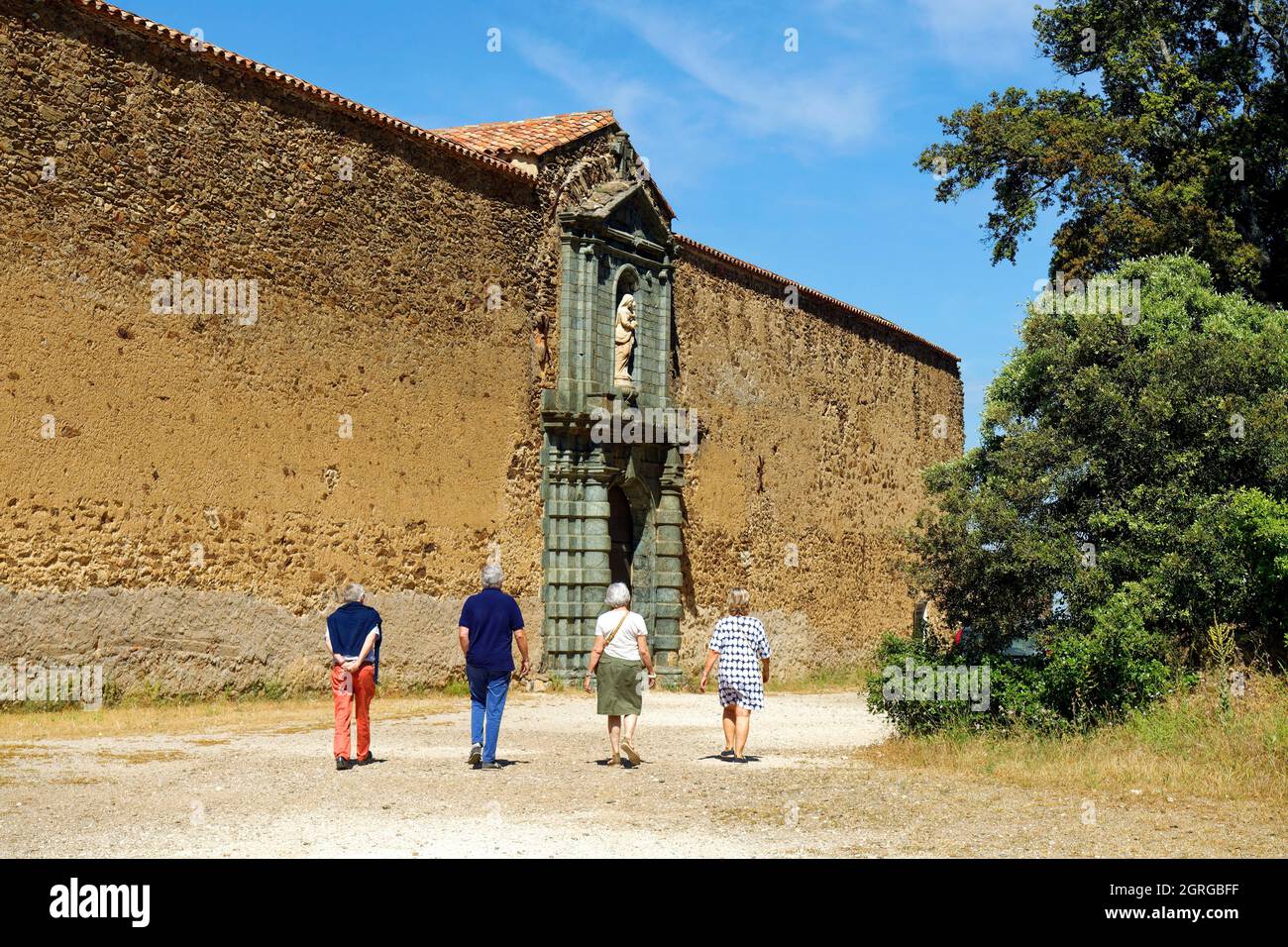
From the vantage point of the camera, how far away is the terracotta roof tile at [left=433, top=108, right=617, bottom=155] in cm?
1950

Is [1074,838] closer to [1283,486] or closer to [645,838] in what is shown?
[645,838]

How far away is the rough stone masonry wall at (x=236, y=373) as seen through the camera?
12.8m

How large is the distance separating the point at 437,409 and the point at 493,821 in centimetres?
1067

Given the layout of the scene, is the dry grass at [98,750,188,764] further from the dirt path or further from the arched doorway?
the arched doorway

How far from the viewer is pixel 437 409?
17.6 m

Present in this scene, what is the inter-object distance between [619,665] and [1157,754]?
4027 millimetres

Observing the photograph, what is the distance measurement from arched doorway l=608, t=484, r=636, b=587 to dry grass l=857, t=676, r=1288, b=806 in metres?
10.3

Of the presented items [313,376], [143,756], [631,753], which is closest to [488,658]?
[631,753]

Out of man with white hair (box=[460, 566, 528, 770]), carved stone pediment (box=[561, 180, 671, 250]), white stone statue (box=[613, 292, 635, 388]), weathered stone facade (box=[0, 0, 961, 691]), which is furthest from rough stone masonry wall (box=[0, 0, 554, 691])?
man with white hair (box=[460, 566, 528, 770])

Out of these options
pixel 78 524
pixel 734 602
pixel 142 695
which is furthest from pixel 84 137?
pixel 734 602

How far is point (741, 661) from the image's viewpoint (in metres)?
10.9

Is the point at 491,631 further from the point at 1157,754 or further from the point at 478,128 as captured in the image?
the point at 478,128

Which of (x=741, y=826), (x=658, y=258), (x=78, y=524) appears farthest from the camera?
(x=658, y=258)

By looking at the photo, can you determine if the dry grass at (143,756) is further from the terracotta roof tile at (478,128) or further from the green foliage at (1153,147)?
the green foliage at (1153,147)
